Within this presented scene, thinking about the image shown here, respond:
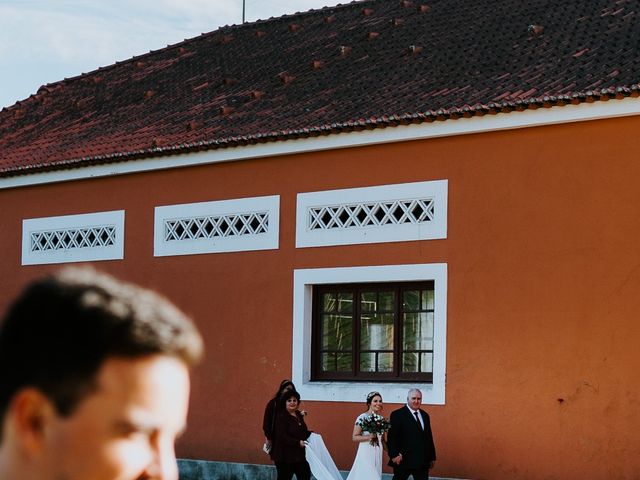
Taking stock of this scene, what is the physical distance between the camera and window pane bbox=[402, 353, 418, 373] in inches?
669

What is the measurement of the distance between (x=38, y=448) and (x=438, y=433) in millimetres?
14749

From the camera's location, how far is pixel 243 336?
60.3 feet

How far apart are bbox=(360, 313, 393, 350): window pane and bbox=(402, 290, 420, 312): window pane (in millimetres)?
265

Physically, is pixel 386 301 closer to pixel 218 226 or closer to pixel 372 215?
pixel 372 215

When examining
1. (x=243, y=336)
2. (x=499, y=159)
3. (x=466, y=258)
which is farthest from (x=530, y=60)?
(x=243, y=336)

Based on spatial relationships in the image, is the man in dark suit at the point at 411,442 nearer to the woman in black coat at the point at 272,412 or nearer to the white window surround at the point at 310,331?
the white window surround at the point at 310,331

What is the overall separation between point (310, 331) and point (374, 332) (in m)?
0.97

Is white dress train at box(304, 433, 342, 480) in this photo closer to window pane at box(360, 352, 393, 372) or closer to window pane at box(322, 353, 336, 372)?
window pane at box(360, 352, 393, 372)

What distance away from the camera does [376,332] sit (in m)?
17.4

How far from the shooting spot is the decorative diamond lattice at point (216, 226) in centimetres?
1841

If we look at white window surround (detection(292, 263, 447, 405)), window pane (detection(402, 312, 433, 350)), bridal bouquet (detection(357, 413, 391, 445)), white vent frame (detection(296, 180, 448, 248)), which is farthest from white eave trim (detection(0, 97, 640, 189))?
bridal bouquet (detection(357, 413, 391, 445))

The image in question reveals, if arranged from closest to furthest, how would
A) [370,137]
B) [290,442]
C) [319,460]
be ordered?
1. [290,442]
2. [319,460]
3. [370,137]

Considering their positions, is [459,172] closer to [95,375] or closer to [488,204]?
[488,204]

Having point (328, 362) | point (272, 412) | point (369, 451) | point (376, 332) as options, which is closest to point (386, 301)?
point (376, 332)
